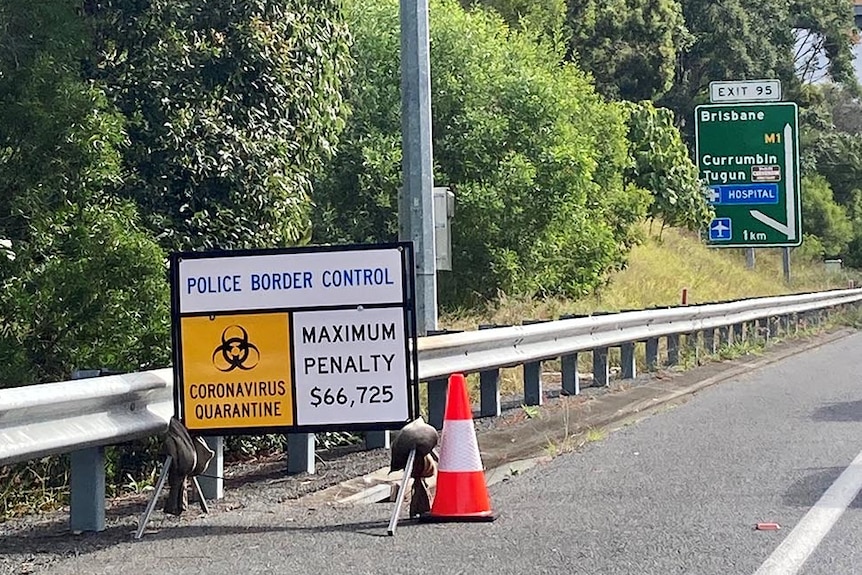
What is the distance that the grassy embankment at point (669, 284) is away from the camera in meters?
19.4

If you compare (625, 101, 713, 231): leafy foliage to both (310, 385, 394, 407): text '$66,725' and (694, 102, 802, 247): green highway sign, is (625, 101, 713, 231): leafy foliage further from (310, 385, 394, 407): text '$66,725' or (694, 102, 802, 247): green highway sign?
(310, 385, 394, 407): text '$66,725'

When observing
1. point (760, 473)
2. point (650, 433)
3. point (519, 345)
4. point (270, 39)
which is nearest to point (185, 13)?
Result: point (270, 39)

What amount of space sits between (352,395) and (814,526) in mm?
2664

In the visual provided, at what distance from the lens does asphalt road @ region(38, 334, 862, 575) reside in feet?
21.3

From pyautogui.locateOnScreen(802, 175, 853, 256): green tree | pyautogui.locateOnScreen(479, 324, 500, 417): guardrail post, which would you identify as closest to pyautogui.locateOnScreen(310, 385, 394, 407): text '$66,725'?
pyautogui.locateOnScreen(479, 324, 500, 417): guardrail post

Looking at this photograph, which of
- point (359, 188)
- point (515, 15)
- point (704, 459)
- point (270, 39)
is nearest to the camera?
point (704, 459)

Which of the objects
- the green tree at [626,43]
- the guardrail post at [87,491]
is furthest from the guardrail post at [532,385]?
the green tree at [626,43]

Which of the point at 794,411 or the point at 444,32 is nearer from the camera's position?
the point at 794,411

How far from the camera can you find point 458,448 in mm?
7605

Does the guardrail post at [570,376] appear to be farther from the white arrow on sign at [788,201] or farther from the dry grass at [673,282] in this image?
the white arrow on sign at [788,201]

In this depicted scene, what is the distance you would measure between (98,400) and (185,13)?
559cm

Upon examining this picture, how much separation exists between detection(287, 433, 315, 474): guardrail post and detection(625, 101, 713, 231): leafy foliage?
23526 millimetres

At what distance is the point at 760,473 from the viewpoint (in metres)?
9.08

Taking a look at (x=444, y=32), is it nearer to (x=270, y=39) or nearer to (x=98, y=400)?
(x=270, y=39)
